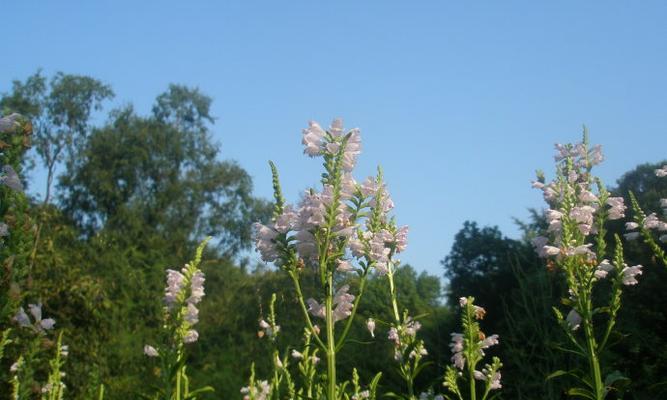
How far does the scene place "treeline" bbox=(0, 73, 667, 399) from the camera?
12.9 m

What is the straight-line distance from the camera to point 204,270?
2714cm

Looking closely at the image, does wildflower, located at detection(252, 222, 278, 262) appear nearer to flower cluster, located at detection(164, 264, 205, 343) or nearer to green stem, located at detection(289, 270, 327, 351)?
green stem, located at detection(289, 270, 327, 351)

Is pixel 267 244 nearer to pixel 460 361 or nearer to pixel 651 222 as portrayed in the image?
pixel 460 361

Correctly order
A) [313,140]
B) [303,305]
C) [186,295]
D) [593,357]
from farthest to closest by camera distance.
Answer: [593,357] → [186,295] → [313,140] → [303,305]

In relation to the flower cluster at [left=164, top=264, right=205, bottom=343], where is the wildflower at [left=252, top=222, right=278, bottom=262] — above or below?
above

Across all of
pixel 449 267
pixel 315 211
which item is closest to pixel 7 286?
pixel 315 211

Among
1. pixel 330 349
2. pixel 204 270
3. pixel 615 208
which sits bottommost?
pixel 330 349

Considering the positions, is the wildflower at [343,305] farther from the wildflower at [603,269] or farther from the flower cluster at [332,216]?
the wildflower at [603,269]

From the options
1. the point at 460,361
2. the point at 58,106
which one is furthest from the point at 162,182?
the point at 460,361

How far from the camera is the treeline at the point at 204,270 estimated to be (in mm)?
12930

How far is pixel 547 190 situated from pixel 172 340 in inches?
85.4

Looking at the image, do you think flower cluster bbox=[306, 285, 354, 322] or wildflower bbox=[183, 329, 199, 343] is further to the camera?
wildflower bbox=[183, 329, 199, 343]

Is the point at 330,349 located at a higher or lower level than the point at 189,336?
lower

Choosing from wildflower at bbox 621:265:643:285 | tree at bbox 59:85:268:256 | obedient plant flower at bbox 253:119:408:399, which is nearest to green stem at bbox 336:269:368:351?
obedient plant flower at bbox 253:119:408:399
